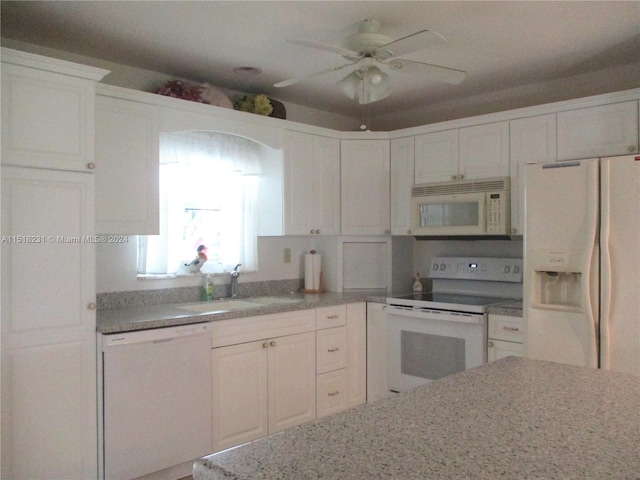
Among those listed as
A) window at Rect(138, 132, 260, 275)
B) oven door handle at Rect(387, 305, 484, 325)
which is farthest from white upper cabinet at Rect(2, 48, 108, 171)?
oven door handle at Rect(387, 305, 484, 325)

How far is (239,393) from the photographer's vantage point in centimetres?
297

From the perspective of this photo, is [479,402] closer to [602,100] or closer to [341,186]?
[602,100]

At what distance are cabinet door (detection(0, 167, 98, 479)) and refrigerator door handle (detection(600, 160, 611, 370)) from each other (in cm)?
251

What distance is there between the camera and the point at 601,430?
1.06 metres

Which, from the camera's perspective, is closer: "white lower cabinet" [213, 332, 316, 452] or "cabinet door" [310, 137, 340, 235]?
"white lower cabinet" [213, 332, 316, 452]

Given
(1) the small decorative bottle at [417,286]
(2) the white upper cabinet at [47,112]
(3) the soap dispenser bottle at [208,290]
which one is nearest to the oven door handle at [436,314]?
(1) the small decorative bottle at [417,286]

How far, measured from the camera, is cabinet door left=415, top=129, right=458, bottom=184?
3693 mm

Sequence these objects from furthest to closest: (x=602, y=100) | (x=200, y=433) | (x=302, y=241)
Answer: (x=302, y=241), (x=602, y=100), (x=200, y=433)

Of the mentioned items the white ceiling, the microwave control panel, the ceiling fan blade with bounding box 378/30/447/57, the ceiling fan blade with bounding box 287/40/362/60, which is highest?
the white ceiling

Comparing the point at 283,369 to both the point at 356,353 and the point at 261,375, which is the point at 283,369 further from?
the point at 356,353

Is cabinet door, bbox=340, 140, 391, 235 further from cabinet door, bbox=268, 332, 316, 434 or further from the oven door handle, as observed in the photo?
cabinet door, bbox=268, 332, 316, 434

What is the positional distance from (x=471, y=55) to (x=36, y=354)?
2.89 m

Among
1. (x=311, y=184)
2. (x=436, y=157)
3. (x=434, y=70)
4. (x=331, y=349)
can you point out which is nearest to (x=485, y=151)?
(x=436, y=157)

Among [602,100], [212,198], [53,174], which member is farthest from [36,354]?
[602,100]
